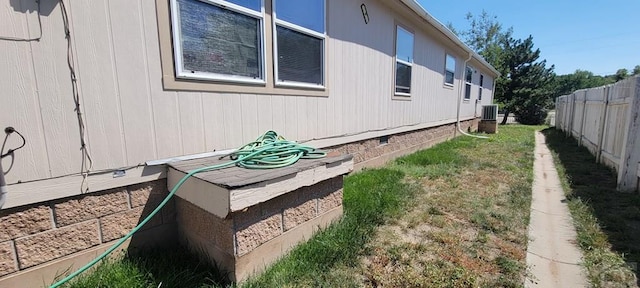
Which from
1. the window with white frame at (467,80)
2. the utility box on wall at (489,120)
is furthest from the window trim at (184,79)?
the utility box on wall at (489,120)

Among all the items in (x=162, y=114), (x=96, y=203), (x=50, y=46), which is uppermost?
(x=50, y=46)

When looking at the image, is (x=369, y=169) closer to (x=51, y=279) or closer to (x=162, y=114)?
(x=162, y=114)

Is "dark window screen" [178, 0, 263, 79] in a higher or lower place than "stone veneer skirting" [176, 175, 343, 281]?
higher

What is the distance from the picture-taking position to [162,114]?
82.6 inches

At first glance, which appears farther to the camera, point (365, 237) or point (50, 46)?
point (365, 237)

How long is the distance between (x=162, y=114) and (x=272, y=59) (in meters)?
1.20

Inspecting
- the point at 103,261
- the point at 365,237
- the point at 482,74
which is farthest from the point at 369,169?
the point at 482,74

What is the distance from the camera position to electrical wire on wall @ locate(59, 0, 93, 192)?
1657 millimetres

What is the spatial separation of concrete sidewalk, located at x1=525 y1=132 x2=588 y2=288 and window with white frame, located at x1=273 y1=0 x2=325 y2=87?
2712mm

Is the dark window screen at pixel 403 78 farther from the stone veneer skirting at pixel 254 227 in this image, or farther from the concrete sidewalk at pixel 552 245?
the stone veneer skirting at pixel 254 227

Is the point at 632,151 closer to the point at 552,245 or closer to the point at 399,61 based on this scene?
the point at 552,245

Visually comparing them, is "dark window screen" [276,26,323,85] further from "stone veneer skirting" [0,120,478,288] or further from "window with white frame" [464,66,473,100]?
"window with white frame" [464,66,473,100]

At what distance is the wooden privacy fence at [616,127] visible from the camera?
3568 mm

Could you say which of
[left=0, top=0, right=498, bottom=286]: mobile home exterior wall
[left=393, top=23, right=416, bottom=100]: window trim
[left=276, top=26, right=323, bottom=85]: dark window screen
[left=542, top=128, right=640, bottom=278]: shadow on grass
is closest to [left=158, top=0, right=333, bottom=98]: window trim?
[left=0, top=0, right=498, bottom=286]: mobile home exterior wall
